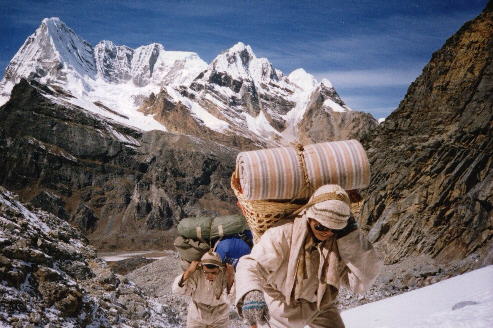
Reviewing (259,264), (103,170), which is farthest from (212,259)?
(103,170)

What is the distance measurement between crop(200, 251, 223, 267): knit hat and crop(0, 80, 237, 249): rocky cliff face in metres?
76.1

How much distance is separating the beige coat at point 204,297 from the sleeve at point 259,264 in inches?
111

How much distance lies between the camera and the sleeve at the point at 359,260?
10.0 feet

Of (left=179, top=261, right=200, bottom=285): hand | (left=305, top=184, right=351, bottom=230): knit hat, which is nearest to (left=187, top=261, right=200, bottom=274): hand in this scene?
(left=179, top=261, right=200, bottom=285): hand

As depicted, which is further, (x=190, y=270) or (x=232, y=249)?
(x=190, y=270)

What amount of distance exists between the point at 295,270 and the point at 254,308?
46cm

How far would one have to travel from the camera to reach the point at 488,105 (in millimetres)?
22297

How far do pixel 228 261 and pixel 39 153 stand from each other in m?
101

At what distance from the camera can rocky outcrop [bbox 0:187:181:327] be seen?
7.27m

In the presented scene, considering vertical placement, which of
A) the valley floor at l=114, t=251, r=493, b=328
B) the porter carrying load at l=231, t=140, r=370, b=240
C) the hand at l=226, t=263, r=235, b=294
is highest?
the porter carrying load at l=231, t=140, r=370, b=240

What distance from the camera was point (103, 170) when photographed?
100312mm

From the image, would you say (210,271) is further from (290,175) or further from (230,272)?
(290,175)

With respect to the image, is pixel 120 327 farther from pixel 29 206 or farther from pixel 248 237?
pixel 29 206

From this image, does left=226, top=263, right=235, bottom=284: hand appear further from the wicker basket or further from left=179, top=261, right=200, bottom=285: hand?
the wicker basket
